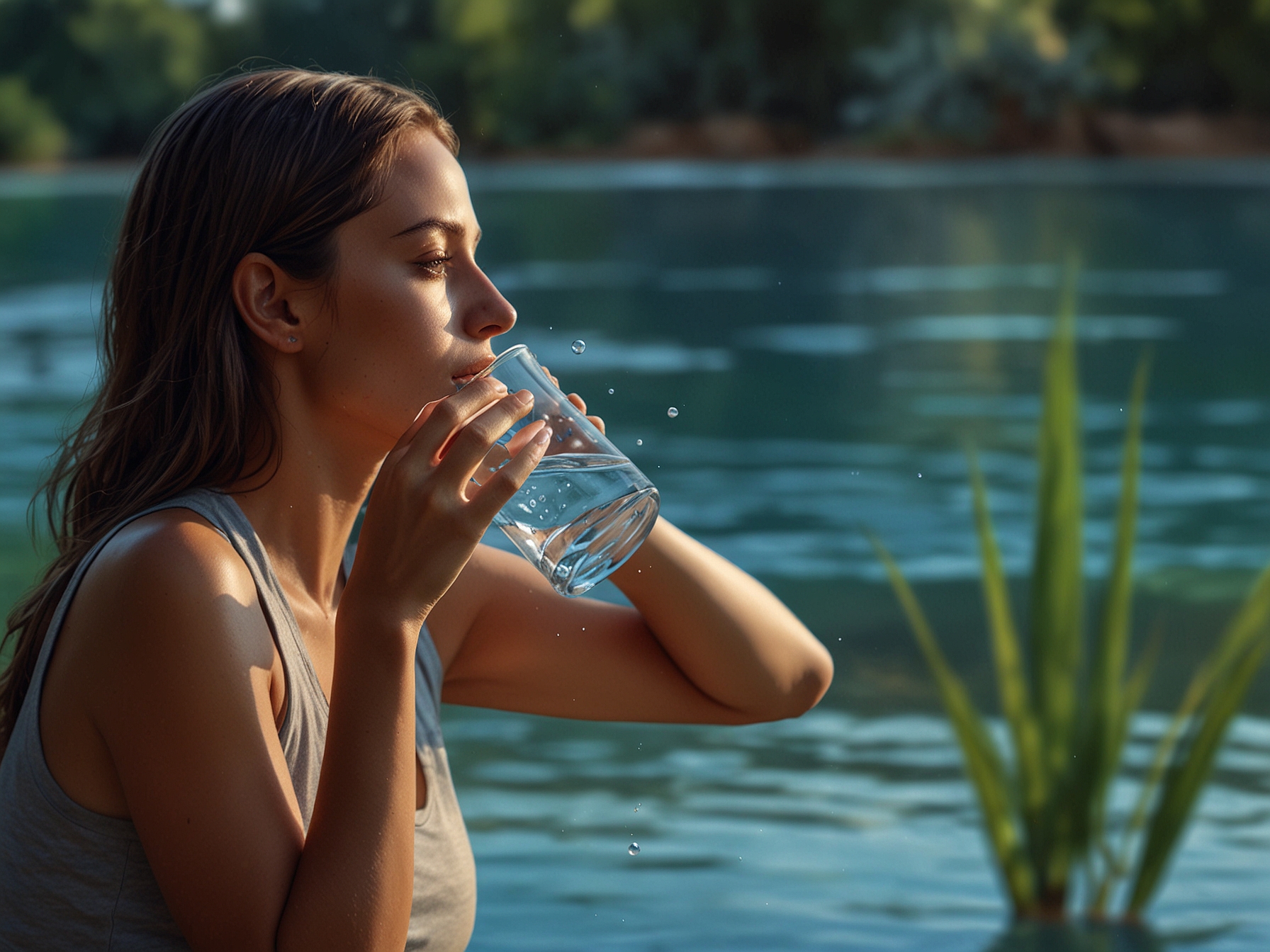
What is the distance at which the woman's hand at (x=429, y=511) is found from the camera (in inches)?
35.9

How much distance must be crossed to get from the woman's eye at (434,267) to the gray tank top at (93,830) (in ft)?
0.66

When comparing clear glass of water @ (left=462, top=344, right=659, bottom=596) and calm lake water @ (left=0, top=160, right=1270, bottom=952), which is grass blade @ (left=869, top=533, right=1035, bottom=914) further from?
clear glass of water @ (left=462, top=344, right=659, bottom=596)

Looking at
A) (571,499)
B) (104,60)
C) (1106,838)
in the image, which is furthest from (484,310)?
(104,60)

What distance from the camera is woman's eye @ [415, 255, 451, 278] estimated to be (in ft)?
3.43

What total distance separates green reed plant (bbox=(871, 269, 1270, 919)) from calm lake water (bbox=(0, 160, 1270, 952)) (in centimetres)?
28

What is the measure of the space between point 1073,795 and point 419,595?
1.76m

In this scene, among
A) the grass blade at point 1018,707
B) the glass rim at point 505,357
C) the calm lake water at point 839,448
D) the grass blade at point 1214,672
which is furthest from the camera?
the calm lake water at point 839,448

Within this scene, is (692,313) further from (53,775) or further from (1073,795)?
(53,775)

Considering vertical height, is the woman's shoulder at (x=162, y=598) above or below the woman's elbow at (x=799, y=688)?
above

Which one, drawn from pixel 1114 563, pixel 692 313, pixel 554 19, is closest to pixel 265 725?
pixel 1114 563

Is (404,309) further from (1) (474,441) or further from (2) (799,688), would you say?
(2) (799,688)

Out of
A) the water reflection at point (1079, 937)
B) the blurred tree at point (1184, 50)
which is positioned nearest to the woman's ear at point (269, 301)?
the water reflection at point (1079, 937)

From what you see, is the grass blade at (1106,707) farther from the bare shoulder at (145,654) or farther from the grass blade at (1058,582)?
the bare shoulder at (145,654)

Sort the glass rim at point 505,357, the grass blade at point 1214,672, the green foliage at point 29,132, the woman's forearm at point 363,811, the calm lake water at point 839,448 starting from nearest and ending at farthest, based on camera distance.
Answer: the woman's forearm at point 363,811 → the glass rim at point 505,357 → the grass blade at point 1214,672 → the calm lake water at point 839,448 → the green foliage at point 29,132
